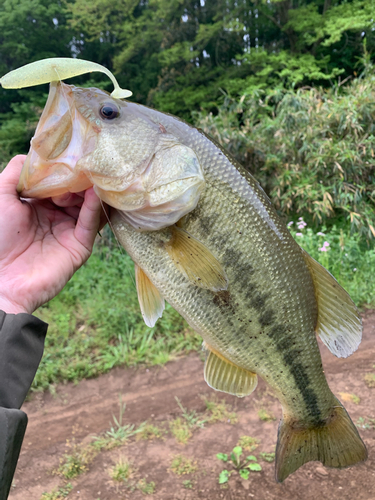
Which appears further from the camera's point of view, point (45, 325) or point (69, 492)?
point (69, 492)

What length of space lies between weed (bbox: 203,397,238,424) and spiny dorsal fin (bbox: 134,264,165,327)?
2208mm

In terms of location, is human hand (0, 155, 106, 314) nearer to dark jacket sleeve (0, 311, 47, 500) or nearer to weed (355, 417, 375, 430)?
dark jacket sleeve (0, 311, 47, 500)

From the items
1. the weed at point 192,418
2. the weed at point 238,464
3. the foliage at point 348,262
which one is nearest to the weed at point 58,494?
the weed at point 192,418

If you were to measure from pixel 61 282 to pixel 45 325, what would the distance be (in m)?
0.26

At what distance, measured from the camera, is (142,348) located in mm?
4402

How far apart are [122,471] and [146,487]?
0.86ft

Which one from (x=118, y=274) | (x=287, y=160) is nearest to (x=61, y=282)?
(x=118, y=274)

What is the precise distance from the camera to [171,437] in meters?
3.33

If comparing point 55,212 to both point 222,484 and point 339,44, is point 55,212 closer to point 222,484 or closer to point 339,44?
point 222,484

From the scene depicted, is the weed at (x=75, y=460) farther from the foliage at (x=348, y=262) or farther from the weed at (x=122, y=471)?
the foliage at (x=348, y=262)

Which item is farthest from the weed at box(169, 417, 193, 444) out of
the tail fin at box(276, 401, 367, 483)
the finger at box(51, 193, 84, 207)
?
the finger at box(51, 193, 84, 207)

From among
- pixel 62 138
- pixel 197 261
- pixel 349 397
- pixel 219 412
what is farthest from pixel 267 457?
pixel 62 138

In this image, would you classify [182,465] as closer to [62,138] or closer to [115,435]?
[115,435]

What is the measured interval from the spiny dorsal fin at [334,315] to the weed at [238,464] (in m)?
1.82
